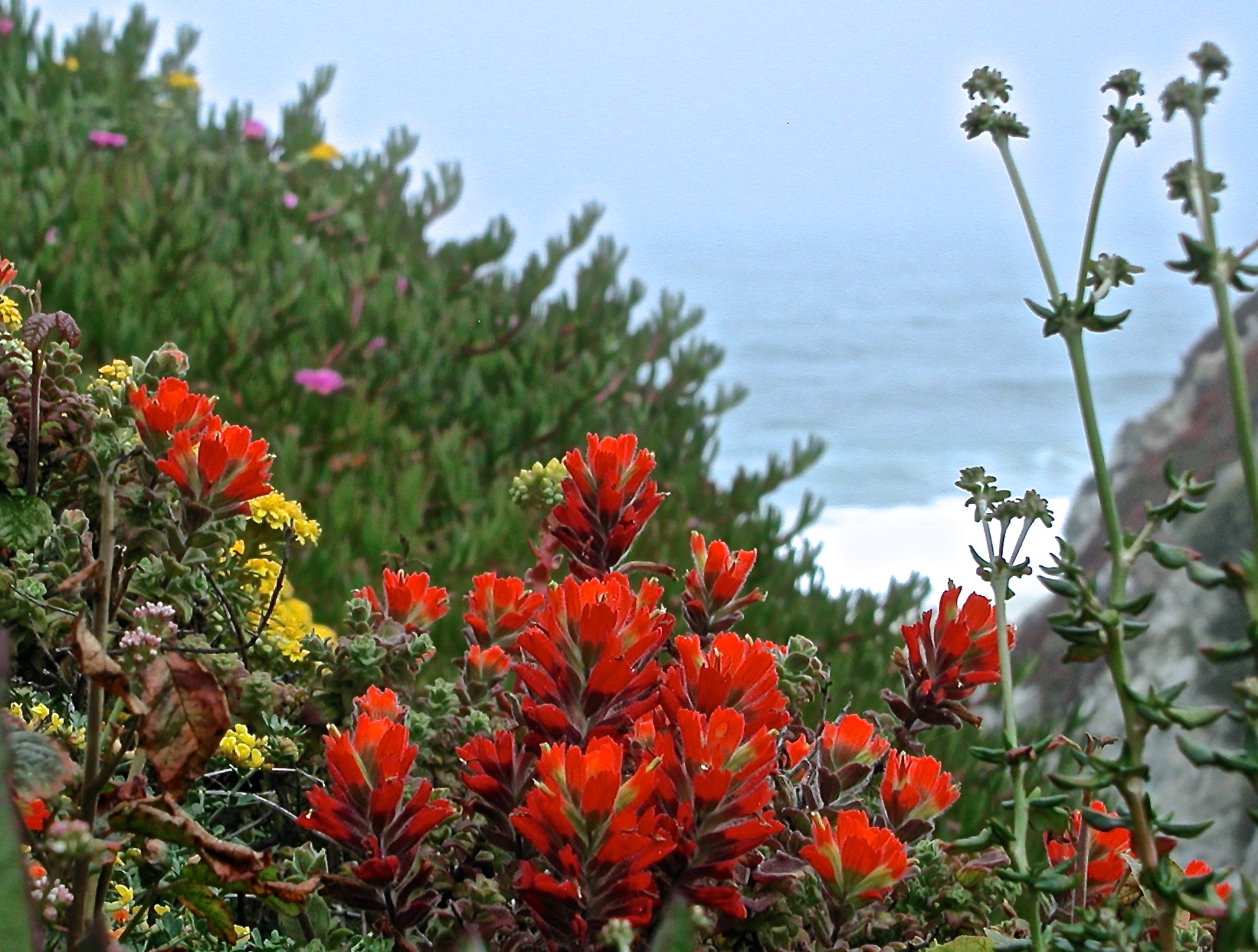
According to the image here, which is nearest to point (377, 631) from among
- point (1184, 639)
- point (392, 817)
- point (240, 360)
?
point (392, 817)

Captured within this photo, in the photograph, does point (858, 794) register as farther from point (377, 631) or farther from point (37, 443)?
point (37, 443)

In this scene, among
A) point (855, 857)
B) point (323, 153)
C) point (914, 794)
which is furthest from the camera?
point (323, 153)

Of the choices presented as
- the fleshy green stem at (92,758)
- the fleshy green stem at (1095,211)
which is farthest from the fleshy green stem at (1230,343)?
the fleshy green stem at (92,758)

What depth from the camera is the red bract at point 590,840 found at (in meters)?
0.96

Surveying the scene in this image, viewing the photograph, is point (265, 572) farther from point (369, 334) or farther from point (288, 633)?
point (369, 334)

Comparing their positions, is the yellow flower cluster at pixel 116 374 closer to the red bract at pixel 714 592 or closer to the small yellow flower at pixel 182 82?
the red bract at pixel 714 592

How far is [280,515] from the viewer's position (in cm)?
158

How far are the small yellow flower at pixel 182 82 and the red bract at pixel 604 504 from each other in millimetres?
5653

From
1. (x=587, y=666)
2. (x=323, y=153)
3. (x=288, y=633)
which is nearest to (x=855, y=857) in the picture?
(x=587, y=666)

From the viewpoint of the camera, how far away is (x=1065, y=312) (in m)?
0.93

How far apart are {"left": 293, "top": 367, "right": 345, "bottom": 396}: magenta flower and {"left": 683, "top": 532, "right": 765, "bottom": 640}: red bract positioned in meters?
2.45

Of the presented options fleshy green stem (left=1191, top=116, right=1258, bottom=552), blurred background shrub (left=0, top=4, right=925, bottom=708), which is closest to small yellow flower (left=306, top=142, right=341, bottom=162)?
blurred background shrub (left=0, top=4, right=925, bottom=708)

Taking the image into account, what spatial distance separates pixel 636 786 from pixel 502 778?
19cm

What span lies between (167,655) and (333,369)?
118 inches
